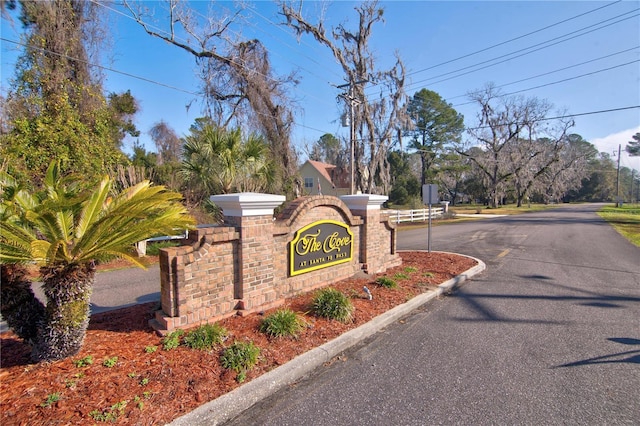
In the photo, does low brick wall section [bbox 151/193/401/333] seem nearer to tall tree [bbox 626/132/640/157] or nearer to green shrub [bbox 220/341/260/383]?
green shrub [bbox 220/341/260/383]

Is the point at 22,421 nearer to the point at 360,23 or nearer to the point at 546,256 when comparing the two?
the point at 546,256

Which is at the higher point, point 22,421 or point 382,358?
point 22,421

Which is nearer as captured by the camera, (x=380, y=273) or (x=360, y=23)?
(x=380, y=273)

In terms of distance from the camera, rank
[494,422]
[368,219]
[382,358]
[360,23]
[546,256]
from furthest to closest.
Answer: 1. [360,23]
2. [546,256]
3. [368,219]
4. [382,358]
5. [494,422]

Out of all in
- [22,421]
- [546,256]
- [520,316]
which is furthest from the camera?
[546,256]

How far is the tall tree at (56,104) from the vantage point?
8.59 metres

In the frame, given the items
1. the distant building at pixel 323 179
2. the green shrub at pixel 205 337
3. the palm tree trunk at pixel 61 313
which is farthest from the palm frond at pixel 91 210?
the distant building at pixel 323 179

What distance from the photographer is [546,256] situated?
10539 millimetres

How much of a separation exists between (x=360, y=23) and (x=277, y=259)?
25.1 metres

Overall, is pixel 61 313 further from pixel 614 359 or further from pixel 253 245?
pixel 614 359

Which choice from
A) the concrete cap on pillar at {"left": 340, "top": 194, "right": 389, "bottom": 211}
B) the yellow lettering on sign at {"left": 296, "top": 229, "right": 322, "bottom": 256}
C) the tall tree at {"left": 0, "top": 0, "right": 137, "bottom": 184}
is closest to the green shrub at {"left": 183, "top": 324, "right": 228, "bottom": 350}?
the yellow lettering on sign at {"left": 296, "top": 229, "right": 322, "bottom": 256}

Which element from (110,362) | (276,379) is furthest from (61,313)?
(276,379)

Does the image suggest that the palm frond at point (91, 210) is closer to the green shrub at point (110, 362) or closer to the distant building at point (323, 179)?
the green shrub at point (110, 362)

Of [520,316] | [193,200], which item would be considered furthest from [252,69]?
[520,316]
